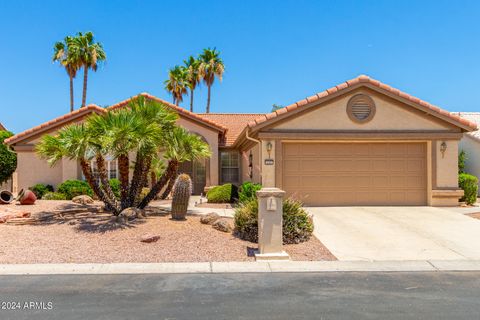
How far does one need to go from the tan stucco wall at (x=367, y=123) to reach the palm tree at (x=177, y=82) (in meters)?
29.1

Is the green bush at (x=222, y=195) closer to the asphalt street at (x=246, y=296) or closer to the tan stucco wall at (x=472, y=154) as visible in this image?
the asphalt street at (x=246, y=296)

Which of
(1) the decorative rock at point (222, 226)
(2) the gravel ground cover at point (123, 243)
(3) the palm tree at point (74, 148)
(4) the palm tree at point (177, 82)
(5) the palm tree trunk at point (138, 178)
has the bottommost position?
(2) the gravel ground cover at point (123, 243)

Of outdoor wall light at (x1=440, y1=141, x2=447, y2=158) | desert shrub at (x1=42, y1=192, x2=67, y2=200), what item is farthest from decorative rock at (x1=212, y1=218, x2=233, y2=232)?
desert shrub at (x1=42, y1=192, x2=67, y2=200)

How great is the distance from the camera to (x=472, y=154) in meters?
20.4

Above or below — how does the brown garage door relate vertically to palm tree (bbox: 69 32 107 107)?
below

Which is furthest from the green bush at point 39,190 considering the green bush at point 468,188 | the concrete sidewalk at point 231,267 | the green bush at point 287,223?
the green bush at point 468,188

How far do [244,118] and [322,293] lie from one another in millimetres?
20864

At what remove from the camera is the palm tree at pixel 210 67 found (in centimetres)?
4244

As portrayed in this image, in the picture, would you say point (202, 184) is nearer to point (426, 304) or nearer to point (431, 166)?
point (431, 166)

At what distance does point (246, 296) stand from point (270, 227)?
2631 mm

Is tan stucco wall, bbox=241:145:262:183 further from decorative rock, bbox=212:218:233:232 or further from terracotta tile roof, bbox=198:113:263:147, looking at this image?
decorative rock, bbox=212:218:233:232

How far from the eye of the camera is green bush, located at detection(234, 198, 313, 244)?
10068 millimetres

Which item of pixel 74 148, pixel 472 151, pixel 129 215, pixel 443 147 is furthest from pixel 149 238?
pixel 472 151

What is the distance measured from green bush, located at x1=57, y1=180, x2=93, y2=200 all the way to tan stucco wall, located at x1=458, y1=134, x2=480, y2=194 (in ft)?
57.0
